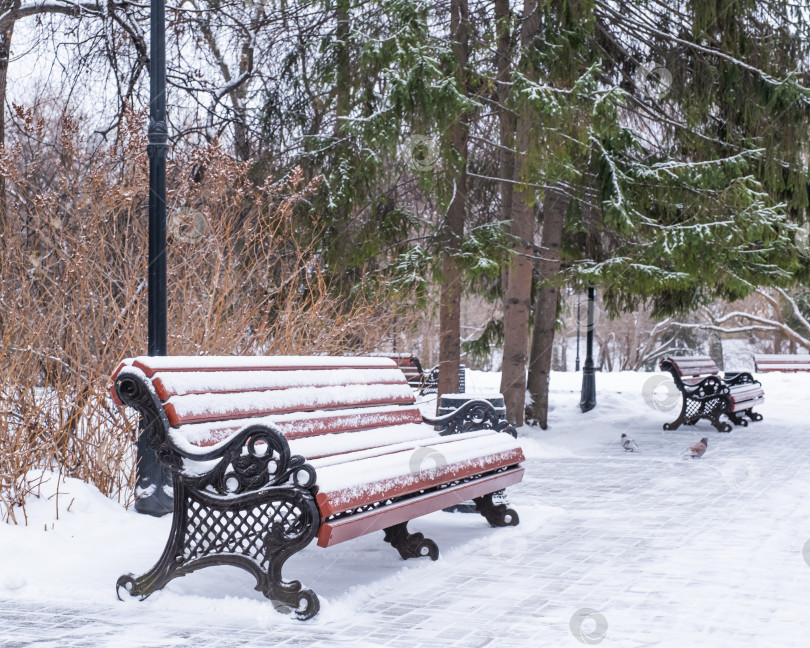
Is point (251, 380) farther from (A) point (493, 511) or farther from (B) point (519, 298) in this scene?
(B) point (519, 298)

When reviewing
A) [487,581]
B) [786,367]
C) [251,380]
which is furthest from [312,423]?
[786,367]

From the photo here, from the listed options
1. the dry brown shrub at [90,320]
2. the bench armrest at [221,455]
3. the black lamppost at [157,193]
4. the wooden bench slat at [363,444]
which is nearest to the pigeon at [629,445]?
the dry brown shrub at [90,320]

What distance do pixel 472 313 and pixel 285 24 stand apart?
144ft

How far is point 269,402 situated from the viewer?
5789 mm

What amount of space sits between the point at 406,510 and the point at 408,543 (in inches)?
26.4

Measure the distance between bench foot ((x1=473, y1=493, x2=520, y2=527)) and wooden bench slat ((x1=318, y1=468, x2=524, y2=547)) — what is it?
214mm

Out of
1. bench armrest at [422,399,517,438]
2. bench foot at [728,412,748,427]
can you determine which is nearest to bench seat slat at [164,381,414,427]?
bench armrest at [422,399,517,438]

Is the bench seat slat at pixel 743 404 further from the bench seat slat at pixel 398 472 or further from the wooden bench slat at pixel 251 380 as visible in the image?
the wooden bench slat at pixel 251 380

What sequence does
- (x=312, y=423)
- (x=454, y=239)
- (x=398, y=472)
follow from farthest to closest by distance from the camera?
(x=454, y=239), (x=312, y=423), (x=398, y=472)

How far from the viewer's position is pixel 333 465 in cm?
527

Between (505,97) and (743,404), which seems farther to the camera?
(743,404)

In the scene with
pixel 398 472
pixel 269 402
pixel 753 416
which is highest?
pixel 269 402

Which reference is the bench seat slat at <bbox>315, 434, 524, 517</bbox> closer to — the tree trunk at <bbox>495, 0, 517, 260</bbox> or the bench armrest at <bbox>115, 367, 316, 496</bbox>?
the bench armrest at <bbox>115, 367, 316, 496</bbox>

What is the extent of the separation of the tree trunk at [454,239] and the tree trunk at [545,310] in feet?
5.39
